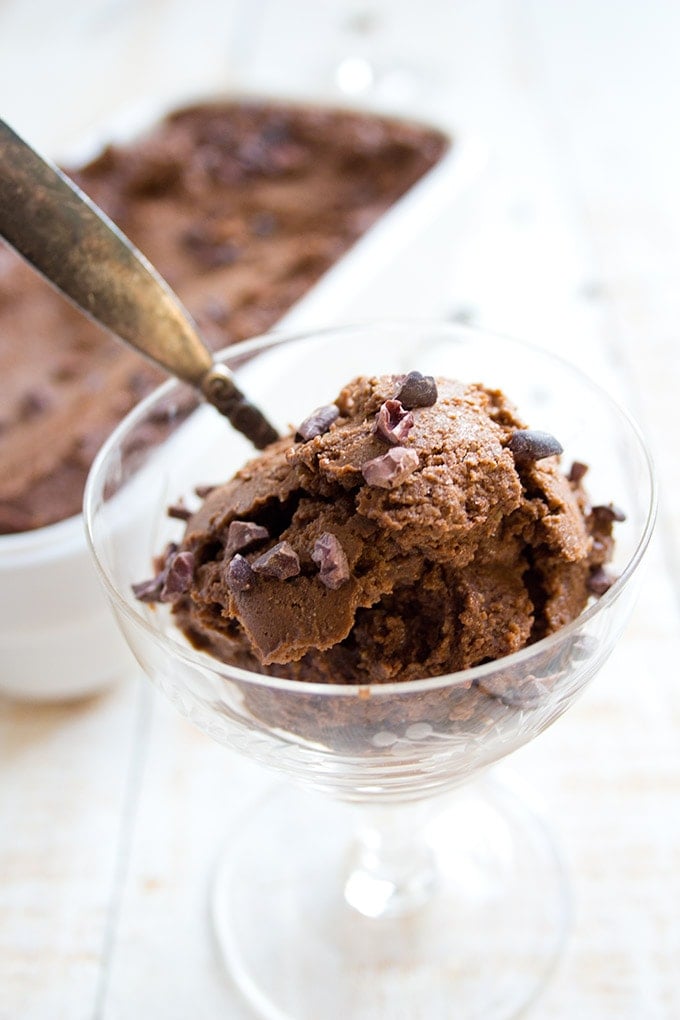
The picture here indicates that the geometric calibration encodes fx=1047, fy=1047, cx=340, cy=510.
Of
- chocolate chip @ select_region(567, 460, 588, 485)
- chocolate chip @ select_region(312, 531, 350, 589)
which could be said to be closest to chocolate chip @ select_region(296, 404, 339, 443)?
chocolate chip @ select_region(312, 531, 350, 589)

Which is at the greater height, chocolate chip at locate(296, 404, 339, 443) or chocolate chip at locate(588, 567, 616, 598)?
chocolate chip at locate(296, 404, 339, 443)

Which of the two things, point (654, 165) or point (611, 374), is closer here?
point (611, 374)

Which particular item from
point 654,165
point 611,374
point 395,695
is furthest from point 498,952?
point 654,165

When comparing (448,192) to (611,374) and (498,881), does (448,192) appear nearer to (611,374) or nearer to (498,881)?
(611,374)

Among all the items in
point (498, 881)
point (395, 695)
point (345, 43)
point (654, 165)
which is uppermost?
point (395, 695)

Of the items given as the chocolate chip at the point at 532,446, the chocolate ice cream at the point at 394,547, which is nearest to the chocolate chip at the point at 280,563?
the chocolate ice cream at the point at 394,547

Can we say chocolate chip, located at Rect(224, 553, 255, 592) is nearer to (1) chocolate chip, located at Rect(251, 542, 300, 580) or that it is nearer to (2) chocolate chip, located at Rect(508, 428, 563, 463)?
(1) chocolate chip, located at Rect(251, 542, 300, 580)
